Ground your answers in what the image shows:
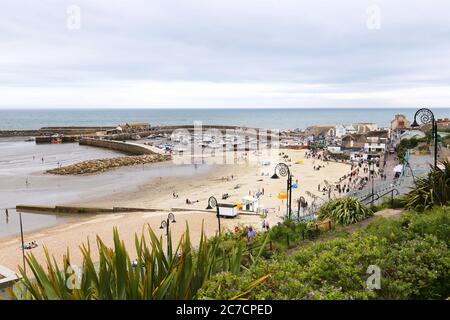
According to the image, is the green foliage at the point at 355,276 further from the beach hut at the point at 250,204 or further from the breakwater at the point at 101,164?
the breakwater at the point at 101,164

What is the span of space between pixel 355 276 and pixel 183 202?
24.1 m

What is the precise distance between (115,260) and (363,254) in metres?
2.87

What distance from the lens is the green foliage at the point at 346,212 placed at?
1148cm

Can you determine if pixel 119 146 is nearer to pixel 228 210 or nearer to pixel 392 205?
pixel 228 210

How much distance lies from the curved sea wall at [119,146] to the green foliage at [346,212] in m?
48.2

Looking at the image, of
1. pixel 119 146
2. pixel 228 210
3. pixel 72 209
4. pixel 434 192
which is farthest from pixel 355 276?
pixel 119 146

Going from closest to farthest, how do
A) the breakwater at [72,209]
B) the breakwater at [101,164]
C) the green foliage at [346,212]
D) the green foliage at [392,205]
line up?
1. the green foliage at [346,212]
2. the green foliage at [392,205]
3. the breakwater at [72,209]
4. the breakwater at [101,164]

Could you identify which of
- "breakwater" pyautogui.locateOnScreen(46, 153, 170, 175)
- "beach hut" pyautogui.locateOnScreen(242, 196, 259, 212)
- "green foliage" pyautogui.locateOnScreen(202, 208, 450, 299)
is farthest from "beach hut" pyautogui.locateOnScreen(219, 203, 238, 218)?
"breakwater" pyautogui.locateOnScreen(46, 153, 170, 175)

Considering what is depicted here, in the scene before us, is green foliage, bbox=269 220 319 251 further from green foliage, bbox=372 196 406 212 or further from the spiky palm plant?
the spiky palm plant

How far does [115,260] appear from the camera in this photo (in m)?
4.01

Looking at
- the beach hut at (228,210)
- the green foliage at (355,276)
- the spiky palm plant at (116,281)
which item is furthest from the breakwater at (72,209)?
the spiky palm plant at (116,281)

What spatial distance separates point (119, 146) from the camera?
67.7m

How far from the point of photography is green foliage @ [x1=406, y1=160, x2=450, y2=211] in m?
10.1
